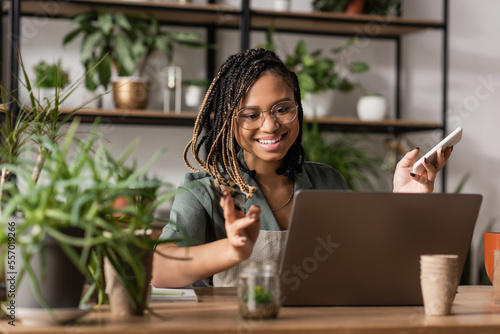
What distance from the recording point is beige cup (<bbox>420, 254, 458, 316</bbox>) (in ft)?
3.72

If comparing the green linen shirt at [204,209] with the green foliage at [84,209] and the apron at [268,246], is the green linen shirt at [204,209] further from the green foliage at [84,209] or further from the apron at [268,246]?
the green foliage at [84,209]

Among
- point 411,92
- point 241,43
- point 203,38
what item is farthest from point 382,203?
point 411,92

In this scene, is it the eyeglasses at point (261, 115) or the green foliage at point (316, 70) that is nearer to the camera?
the eyeglasses at point (261, 115)

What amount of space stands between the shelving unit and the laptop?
180 cm

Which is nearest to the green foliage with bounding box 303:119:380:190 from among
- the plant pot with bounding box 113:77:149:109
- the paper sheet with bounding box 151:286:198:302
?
the plant pot with bounding box 113:77:149:109

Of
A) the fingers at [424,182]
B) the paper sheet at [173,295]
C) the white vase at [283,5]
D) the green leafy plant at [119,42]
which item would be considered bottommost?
the paper sheet at [173,295]

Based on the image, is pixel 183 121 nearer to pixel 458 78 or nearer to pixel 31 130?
pixel 458 78

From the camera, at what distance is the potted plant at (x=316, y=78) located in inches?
122

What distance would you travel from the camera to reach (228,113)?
5.96 feet

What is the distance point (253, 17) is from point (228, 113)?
4.46ft

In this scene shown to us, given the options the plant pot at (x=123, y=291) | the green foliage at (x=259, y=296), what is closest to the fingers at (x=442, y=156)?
the green foliage at (x=259, y=296)

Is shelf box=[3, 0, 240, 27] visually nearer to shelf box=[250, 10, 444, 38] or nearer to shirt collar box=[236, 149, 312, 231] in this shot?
shelf box=[250, 10, 444, 38]

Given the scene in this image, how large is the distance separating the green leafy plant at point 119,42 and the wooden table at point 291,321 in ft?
5.99

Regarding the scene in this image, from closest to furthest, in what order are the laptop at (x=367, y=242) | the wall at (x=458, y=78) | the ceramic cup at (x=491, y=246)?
the laptop at (x=367, y=242), the ceramic cup at (x=491, y=246), the wall at (x=458, y=78)
